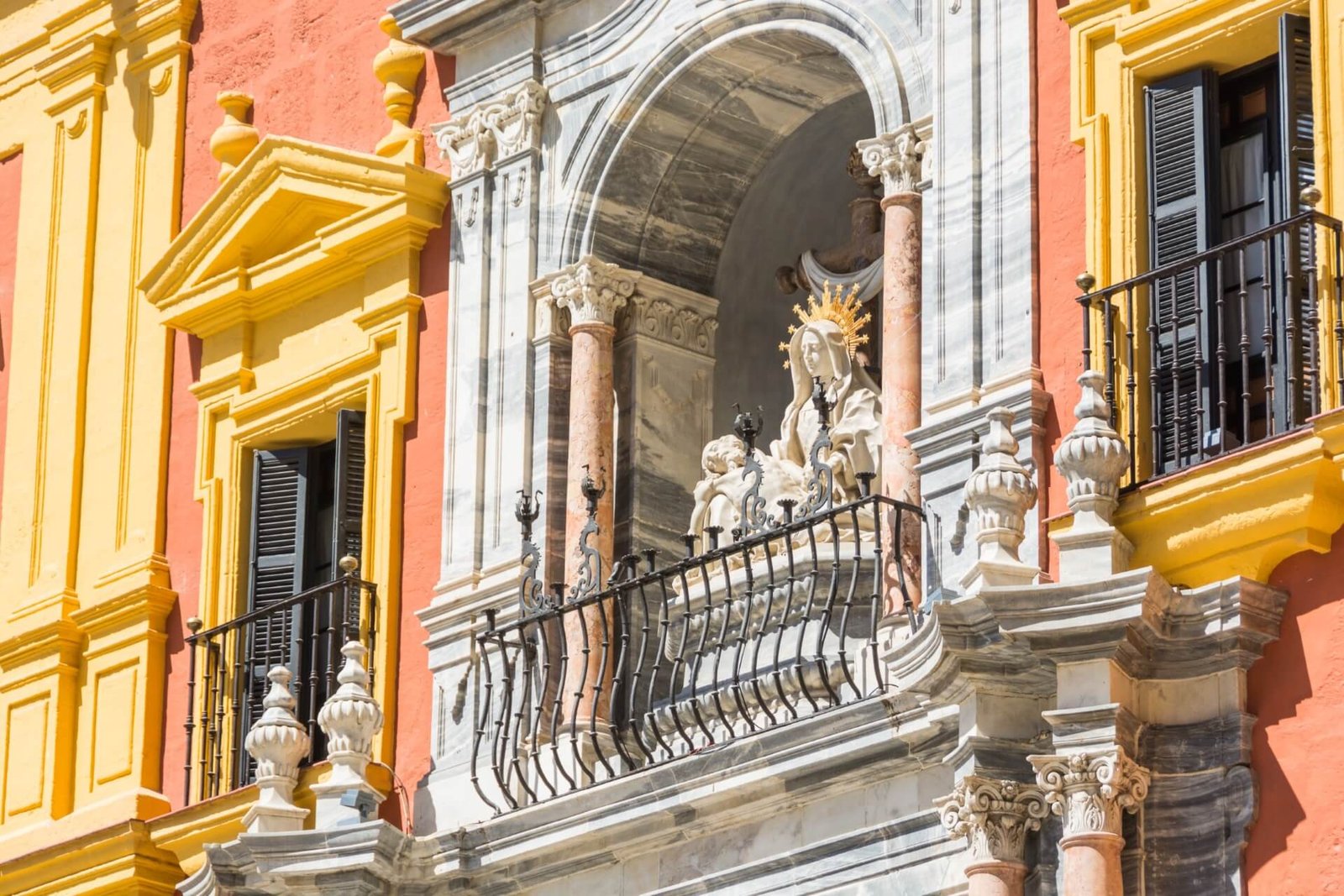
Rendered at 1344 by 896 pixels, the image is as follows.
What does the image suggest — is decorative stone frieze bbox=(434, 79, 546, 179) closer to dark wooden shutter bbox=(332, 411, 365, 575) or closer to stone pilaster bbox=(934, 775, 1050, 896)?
dark wooden shutter bbox=(332, 411, 365, 575)

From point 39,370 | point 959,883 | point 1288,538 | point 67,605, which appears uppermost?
point 39,370

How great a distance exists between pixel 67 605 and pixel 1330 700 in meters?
6.44

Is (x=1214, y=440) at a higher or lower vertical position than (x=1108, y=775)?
higher

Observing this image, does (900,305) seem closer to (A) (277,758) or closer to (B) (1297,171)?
(B) (1297,171)

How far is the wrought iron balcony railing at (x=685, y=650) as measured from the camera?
44.5 feet

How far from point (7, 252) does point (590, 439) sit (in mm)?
4092

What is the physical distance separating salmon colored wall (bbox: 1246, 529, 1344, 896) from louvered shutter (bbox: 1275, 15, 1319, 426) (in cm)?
57

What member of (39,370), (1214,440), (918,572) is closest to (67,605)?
(39,370)

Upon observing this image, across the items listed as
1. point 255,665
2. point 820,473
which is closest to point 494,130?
point 255,665

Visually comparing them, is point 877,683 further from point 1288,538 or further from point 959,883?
point 1288,538

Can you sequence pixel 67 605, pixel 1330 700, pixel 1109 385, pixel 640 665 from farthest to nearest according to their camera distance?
pixel 67 605 → pixel 640 665 → pixel 1109 385 → pixel 1330 700

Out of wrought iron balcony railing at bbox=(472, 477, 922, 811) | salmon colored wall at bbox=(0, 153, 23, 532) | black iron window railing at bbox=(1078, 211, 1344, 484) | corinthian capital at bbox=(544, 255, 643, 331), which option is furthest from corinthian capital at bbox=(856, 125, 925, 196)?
salmon colored wall at bbox=(0, 153, 23, 532)

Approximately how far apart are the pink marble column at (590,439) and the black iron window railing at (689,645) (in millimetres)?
15

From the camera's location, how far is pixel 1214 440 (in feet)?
41.7
